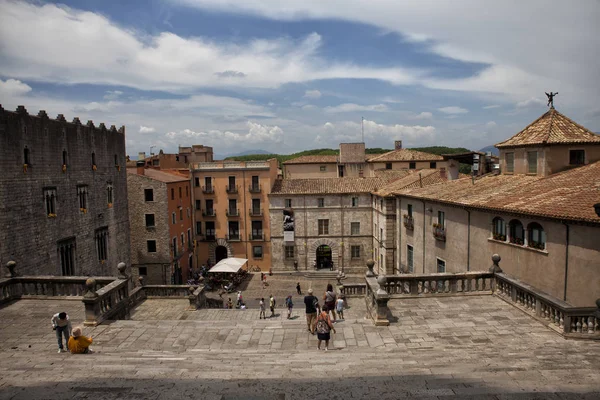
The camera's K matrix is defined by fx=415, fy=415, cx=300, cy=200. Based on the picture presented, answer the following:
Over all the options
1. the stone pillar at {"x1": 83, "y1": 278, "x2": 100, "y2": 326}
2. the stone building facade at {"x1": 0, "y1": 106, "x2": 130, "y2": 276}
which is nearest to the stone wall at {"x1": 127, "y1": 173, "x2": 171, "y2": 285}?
the stone building facade at {"x1": 0, "y1": 106, "x2": 130, "y2": 276}

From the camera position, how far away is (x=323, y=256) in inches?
1983

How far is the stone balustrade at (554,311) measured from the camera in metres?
11.4

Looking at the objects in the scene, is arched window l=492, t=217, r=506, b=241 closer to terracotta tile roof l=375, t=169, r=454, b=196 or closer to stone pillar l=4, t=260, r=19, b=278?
terracotta tile roof l=375, t=169, r=454, b=196

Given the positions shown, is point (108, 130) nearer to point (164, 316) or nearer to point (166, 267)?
point (166, 267)

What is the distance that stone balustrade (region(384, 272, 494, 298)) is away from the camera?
15.4 m

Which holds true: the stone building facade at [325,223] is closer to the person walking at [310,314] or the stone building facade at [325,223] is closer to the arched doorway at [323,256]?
the arched doorway at [323,256]

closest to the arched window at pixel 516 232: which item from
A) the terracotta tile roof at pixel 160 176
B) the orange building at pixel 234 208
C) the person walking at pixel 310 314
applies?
the person walking at pixel 310 314

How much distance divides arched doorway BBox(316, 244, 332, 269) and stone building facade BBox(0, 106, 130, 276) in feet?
73.4

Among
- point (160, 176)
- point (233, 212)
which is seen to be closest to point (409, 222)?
point (233, 212)

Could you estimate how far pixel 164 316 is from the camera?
17.6 m

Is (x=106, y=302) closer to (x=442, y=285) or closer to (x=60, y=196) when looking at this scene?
(x=442, y=285)

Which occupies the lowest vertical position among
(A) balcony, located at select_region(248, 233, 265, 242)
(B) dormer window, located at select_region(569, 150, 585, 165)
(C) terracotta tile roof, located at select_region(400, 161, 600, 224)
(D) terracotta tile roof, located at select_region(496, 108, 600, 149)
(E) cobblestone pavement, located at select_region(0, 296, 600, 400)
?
(A) balcony, located at select_region(248, 233, 265, 242)

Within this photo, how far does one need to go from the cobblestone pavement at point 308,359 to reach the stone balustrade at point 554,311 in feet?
1.09

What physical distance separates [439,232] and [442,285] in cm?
1209
